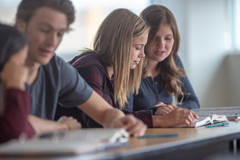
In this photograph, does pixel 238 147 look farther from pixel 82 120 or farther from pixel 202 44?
pixel 202 44

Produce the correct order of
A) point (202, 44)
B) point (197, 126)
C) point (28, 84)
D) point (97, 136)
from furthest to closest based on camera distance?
1. point (202, 44)
2. point (197, 126)
3. point (28, 84)
4. point (97, 136)

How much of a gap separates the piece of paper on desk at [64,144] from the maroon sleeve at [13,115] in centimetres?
5

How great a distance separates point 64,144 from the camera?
659mm

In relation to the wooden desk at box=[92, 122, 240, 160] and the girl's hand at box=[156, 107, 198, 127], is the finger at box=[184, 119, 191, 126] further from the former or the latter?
the wooden desk at box=[92, 122, 240, 160]

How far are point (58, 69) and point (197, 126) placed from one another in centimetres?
67

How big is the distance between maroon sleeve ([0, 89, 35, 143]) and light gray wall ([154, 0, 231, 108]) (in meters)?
3.28

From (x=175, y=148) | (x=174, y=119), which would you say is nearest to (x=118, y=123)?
(x=175, y=148)

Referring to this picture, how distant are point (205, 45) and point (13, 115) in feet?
11.9

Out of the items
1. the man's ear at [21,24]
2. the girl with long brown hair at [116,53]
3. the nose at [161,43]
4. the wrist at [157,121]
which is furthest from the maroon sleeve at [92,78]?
the nose at [161,43]

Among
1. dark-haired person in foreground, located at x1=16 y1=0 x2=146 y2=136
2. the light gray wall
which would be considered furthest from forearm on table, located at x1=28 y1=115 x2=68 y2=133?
the light gray wall

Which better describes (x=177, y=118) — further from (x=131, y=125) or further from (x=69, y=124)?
(x=69, y=124)

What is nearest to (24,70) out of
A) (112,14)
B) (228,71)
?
(112,14)

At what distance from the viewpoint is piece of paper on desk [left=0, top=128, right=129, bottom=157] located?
0.62 m

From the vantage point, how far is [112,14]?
5.65ft
